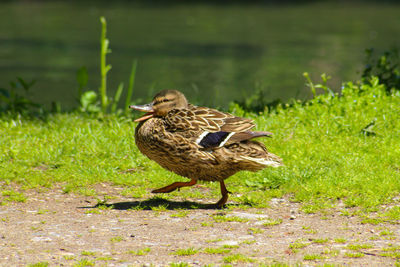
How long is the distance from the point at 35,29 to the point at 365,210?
59.7ft

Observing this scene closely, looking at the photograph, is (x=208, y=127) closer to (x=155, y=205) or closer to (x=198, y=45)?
(x=155, y=205)

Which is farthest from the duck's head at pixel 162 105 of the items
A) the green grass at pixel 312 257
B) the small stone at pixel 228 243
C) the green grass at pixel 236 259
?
the green grass at pixel 312 257

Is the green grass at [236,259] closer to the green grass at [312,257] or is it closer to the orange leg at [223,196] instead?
the green grass at [312,257]

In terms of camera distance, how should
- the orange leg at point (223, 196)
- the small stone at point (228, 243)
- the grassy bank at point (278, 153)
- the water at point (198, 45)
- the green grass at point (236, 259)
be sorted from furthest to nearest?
1. the water at point (198, 45)
2. the grassy bank at point (278, 153)
3. the orange leg at point (223, 196)
4. the small stone at point (228, 243)
5. the green grass at point (236, 259)

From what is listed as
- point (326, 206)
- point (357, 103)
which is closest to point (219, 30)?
point (357, 103)

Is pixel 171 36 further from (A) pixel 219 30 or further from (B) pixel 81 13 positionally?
(B) pixel 81 13

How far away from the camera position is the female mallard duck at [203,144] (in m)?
5.61

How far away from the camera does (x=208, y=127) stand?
571cm

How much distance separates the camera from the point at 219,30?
2241 centimetres

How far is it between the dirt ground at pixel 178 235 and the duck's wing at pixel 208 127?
642 mm

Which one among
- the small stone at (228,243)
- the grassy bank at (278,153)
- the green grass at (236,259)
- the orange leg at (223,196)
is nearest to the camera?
the green grass at (236,259)

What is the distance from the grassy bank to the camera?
6.26 m

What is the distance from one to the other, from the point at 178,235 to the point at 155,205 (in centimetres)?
95

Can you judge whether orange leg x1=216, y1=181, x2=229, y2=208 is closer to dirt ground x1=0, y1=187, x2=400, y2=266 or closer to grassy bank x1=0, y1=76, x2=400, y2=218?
dirt ground x1=0, y1=187, x2=400, y2=266
